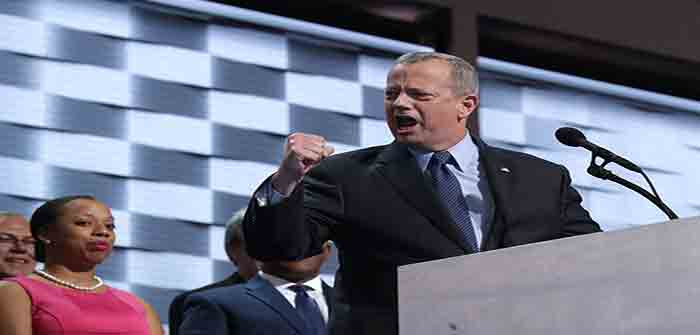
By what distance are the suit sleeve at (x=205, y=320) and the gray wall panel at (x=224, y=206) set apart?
1.06 m

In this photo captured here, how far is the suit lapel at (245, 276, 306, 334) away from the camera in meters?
3.19

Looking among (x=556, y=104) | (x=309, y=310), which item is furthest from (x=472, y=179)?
(x=556, y=104)

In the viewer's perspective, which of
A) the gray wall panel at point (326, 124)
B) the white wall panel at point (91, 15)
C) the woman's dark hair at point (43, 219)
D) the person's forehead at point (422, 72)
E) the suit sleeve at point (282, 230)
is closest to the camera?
the suit sleeve at point (282, 230)

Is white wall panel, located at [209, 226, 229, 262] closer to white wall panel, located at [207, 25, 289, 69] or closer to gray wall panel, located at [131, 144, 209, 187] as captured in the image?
gray wall panel, located at [131, 144, 209, 187]

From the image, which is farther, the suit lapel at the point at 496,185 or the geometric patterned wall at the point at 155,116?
the geometric patterned wall at the point at 155,116

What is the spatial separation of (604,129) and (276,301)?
95.1 inches

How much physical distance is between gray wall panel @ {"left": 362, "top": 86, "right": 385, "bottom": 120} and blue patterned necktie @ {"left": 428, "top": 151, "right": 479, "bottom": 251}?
2.21 meters

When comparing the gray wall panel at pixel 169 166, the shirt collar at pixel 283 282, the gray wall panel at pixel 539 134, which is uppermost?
the gray wall panel at pixel 539 134

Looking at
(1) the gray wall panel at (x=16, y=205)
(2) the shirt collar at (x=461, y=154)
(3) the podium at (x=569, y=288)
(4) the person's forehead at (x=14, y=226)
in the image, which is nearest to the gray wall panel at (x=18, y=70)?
(1) the gray wall panel at (x=16, y=205)

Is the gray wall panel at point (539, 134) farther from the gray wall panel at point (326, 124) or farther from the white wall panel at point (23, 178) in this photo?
the white wall panel at point (23, 178)

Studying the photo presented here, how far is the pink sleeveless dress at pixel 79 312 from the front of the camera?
10.3 ft

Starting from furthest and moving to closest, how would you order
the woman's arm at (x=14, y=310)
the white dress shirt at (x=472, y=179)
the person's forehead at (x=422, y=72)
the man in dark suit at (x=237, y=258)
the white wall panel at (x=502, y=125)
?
the white wall panel at (x=502, y=125), the man in dark suit at (x=237, y=258), the woman's arm at (x=14, y=310), the person's forehead at (x=422, y=72), the white dress shirt at (x=472, y=179)

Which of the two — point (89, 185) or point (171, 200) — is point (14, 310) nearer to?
point (89, 185)

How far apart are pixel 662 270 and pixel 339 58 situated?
3163mm
